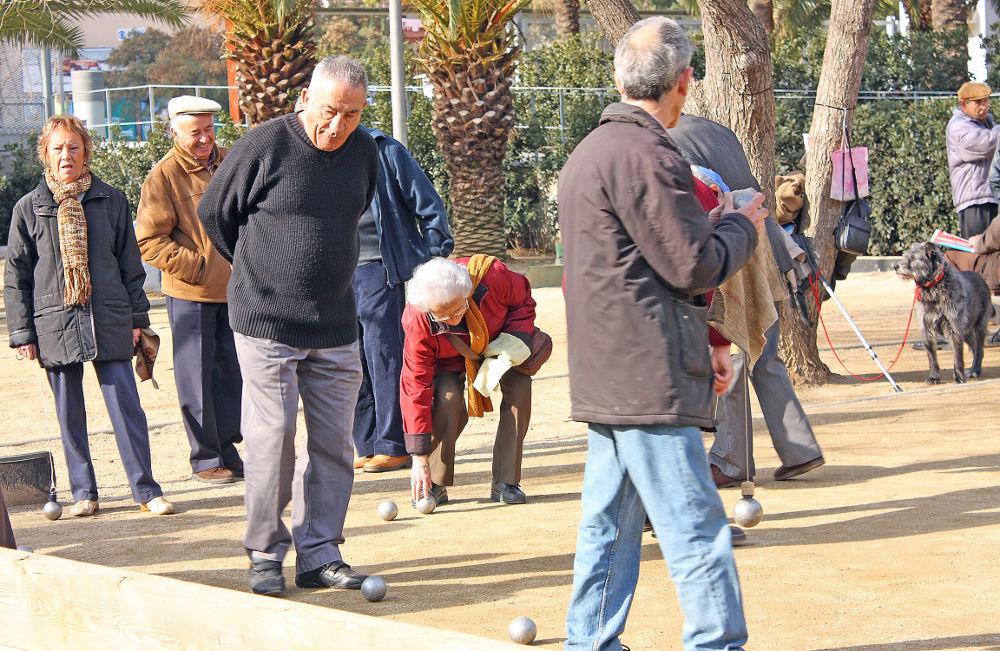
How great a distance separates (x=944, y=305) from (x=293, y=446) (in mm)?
6517

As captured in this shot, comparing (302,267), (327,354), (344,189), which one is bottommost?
(327,354)

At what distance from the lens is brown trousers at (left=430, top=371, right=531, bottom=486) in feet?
20.3

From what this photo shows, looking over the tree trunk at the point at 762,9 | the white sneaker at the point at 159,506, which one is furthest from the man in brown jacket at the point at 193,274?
the tree trunk at the point at 762,9

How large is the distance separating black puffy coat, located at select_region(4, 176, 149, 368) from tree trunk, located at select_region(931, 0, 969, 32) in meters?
22.7

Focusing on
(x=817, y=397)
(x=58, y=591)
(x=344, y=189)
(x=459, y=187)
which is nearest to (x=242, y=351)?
(x=344, y=189)

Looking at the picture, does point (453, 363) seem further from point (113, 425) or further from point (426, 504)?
point (113, 425)

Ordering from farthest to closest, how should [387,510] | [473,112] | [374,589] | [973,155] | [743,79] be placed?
[473,112], [973,155], [743,79], [387,510], [374,589]

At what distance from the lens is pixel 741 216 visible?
3.66 meters

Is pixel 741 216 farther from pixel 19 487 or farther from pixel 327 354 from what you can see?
pixel 19 487

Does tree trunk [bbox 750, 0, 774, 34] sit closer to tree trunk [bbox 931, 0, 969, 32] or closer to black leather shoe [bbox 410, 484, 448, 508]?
tree trunk [bbox 931, 0, 969, 32]

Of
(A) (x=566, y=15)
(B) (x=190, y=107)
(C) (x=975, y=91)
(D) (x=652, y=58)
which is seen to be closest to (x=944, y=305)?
(C) (x=975, y=91)

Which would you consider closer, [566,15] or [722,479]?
[722,479]

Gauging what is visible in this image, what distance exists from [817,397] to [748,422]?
365 cm

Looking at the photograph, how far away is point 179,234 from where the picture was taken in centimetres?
719
